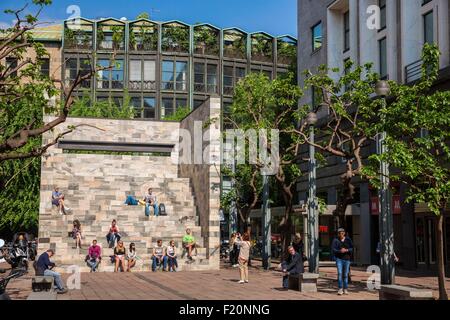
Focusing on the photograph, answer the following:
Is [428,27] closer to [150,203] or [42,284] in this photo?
[150,203]

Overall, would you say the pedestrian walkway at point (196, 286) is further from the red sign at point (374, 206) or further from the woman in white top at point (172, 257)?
the red sign at point (374, 206)

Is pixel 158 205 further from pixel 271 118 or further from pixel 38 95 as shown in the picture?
pixel 38 95

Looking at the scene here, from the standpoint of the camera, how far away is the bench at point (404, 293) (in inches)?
488

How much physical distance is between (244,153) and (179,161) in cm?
1137

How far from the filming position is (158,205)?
32.6 metres

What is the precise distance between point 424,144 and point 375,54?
16.8 m

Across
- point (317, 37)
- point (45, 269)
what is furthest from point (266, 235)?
point (317, 37)

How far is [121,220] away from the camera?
31.2 m

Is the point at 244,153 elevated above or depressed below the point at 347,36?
below

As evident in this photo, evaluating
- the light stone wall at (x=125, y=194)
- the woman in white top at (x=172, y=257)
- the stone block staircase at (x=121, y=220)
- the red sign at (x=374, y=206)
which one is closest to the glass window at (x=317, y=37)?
the light stone wall at (x=125, y=194)

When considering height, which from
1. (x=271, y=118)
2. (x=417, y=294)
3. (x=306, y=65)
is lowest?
(x=417, y=294)

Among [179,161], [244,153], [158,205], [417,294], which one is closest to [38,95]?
[417,294]

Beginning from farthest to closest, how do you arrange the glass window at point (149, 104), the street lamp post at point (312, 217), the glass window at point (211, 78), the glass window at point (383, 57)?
the glass window at point (211, 78), the glass window at point (149, 104), the glass window at point (383, 57), the street lamp post at point (312, 217)

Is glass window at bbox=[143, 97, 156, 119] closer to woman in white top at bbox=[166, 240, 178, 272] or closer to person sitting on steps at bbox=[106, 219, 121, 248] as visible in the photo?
person sitting on steps at bbox=[106, 219, 121, 248]
